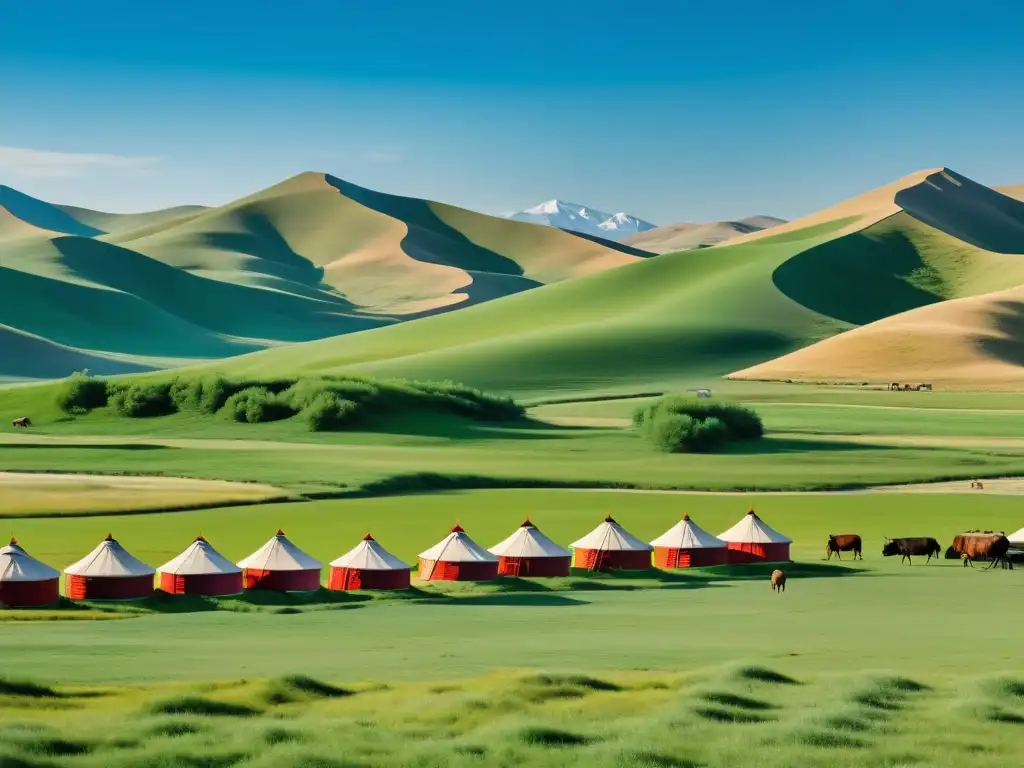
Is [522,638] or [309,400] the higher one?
[309,400]

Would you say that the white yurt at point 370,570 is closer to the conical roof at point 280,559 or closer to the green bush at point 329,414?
the conical roof at point 280,559

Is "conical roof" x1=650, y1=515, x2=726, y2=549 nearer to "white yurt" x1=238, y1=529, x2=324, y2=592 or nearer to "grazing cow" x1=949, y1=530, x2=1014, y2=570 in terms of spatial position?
"grazing cow" x1=949, y1=530, x2=1014, y2=570

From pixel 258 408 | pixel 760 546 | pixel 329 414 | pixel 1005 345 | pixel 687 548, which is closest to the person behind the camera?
pixel 687 548

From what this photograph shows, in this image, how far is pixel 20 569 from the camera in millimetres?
44344

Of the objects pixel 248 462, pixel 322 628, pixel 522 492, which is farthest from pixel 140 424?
pixel 322 628

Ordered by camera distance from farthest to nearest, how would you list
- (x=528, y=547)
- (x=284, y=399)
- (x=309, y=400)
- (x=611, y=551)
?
(x=284, y=399) → (x=309, y=400) → (x=611, y=551) → (x=528, y=547)

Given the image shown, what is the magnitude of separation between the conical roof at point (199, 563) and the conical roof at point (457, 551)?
7310 millimetres

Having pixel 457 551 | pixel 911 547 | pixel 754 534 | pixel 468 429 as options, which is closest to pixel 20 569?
pixel 457 551

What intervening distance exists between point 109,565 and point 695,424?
6579cm

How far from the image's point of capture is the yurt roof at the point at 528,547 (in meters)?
54.0

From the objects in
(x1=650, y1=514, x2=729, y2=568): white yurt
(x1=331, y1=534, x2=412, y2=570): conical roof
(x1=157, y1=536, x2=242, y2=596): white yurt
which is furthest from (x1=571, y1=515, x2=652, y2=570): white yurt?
(x1=157, y1=536, x2=242, y2=596): white yurt

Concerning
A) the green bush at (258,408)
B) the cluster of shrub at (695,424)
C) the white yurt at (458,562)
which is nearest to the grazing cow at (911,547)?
the white yurt at (458,562)

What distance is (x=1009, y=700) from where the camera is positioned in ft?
91.7

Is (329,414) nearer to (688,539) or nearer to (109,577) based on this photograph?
(688,539)
